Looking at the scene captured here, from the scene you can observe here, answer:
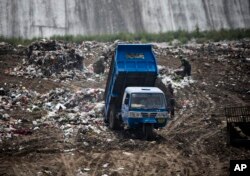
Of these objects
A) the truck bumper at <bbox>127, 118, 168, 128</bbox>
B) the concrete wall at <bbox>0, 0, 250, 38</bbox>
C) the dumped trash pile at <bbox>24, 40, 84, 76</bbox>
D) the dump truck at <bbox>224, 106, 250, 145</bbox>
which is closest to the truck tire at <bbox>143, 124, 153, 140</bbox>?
the truck bumper at <bbox>127, 118, 168, 128</bbox>

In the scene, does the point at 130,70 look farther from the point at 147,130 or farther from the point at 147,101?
the point at 147,130

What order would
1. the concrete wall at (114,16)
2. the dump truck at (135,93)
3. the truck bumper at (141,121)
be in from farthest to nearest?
the concrete wall at (114,16) < the dump truck at (135,93) < the truck bumper at (141,121)

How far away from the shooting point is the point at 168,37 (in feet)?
126

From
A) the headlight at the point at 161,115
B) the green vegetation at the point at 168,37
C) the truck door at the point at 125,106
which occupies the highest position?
the green vegetation at the point at 168,37

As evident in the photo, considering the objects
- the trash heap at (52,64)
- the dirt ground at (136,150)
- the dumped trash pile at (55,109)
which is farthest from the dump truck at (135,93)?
the trash heap at (52,64)

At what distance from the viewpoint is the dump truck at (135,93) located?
12.9 metres

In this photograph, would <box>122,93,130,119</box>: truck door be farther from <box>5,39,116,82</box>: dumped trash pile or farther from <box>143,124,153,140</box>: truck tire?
<box>5,39,116,82</box>: dumped trash pile

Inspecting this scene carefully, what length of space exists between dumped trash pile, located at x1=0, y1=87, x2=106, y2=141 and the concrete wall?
67.1ft

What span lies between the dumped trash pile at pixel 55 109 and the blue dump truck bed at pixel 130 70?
1.07 metres

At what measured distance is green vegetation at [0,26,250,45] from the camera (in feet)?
118

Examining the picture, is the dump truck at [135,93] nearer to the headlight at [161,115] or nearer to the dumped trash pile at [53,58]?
the headlight at [161,115]

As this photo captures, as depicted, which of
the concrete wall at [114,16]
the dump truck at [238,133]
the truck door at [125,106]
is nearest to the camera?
the dump truck at [238,133]

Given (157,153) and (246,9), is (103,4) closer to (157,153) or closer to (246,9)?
(246,9)

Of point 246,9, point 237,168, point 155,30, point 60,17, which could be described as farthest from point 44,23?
point 237,168
